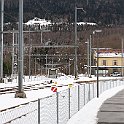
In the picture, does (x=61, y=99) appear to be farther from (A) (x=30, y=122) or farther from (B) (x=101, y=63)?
(B) (x=101, y=63)

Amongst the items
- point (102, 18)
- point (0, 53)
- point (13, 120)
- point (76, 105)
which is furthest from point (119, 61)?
point (13, 120)

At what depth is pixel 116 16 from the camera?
160m

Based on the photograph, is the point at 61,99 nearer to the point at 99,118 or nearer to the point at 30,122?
the point at 99,118

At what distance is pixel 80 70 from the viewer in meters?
123

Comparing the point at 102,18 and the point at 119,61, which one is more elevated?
the point at 102,18

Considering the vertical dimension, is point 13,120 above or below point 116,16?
below

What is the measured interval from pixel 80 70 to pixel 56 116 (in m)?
109

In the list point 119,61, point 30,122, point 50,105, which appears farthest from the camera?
point 119,61

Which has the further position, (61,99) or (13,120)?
(61,99)

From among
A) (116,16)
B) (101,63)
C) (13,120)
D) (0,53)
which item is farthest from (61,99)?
(116,16)

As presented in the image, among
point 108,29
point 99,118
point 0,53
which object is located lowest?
point 99,118

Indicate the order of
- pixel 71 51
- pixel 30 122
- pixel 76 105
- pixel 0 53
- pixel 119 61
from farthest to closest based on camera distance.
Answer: pixel 119 61, pixel 71 51, pixel 0 53, pixel 76 105, pixel 30 122

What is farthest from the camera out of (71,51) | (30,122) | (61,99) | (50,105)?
(71,51)

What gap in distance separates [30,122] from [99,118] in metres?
6.00
